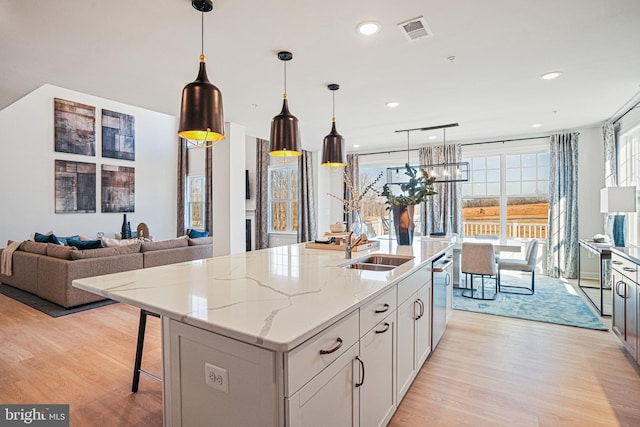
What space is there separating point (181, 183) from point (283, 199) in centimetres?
280

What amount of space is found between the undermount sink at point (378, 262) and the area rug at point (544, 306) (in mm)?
2036

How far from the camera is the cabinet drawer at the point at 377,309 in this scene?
1527 millimetres

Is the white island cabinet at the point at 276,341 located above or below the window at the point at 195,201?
below

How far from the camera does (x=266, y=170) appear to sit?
8.27 metres

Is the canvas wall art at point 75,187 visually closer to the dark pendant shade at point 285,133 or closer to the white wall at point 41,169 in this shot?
the white wall at point 41,169

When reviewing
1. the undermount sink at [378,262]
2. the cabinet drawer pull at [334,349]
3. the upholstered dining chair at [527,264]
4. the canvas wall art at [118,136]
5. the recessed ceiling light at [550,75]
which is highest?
the canvas wall art at [118,136]

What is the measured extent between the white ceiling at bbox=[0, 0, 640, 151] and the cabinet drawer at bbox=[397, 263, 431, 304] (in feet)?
5.77

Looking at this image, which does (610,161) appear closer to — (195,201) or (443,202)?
(443,202)

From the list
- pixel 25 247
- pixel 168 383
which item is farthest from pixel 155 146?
pixel 168 383

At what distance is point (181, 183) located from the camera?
28.7ft

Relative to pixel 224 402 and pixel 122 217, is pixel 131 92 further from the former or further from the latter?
pixel 122 217

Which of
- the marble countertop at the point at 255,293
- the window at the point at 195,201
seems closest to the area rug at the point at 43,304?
the marble countertop at the point at 255,293

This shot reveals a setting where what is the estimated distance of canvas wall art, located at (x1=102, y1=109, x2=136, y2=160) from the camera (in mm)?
7457

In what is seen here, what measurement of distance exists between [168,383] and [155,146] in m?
8.20
